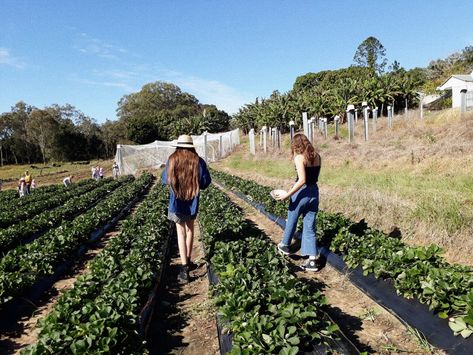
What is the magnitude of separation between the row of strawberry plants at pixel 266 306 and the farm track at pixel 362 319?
467mm

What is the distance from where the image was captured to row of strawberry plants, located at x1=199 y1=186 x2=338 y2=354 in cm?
296

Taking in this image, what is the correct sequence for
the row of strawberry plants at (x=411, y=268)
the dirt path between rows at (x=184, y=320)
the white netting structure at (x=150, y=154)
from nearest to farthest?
the row of strawberry plants at (x=411, y=268)
the dirt path between rows at (x=184, y=320)
the white netting structure at (x=150, y=154)

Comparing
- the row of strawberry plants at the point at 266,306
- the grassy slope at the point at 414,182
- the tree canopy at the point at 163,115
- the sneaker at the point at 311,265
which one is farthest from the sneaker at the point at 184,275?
the tree canopy at the point at 163,115

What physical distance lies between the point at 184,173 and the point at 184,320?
6.16 feet

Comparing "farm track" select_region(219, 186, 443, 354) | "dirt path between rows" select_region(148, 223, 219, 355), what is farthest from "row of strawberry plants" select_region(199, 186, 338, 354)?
"farm track" select_region(219, 186, 443, 354)

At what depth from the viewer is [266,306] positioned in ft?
11.9

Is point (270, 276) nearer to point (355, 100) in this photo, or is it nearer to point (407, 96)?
point (355, 100)

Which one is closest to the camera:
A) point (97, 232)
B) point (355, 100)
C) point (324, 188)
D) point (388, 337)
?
point (388, 337)

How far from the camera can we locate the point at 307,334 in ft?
10.1

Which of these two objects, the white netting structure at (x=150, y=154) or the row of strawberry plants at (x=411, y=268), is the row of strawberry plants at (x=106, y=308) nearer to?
the row of strawberry plants at (x=411, y=268)

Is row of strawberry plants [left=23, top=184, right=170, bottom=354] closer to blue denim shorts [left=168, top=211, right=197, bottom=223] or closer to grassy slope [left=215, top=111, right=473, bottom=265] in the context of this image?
blue denim shorts [left=168, top=211, right=197, bottom=223]

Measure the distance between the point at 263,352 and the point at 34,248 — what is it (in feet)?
18.8

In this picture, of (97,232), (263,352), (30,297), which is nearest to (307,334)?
(263,352)

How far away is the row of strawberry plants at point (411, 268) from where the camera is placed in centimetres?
339
